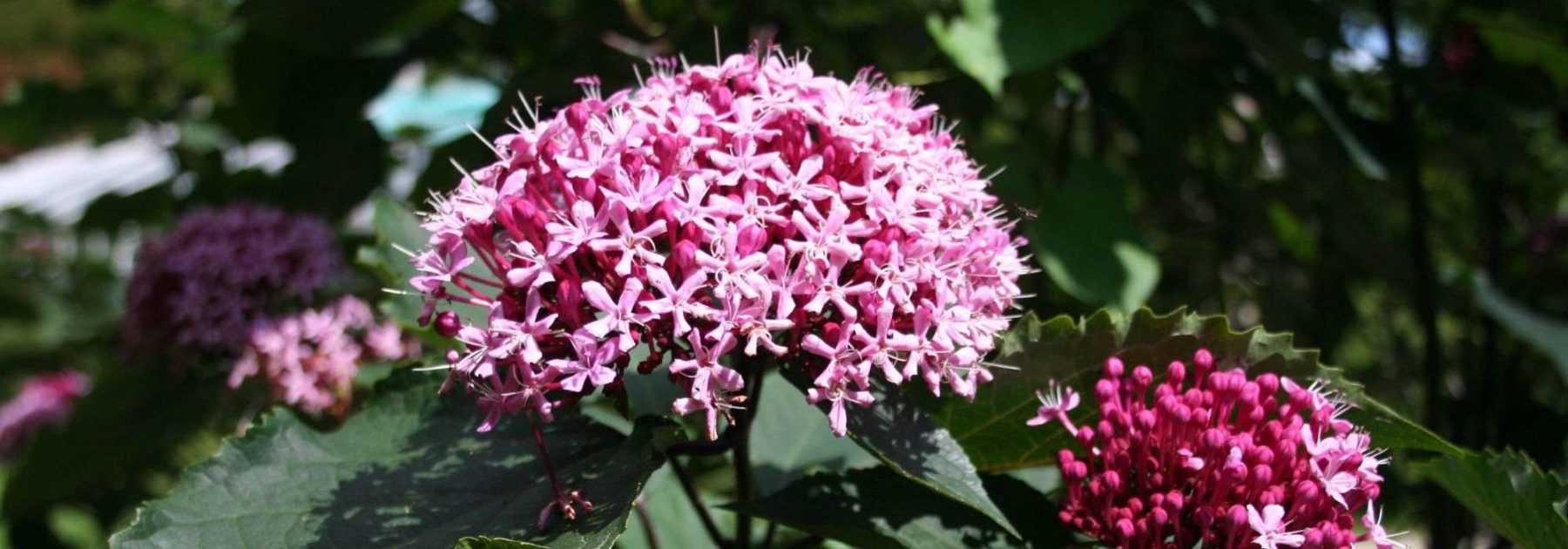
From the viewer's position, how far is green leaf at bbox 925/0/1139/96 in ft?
5.95

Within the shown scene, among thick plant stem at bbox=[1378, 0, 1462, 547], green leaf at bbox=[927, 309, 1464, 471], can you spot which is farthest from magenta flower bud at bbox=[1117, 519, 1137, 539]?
thick plant stem at bbox=[1378, 0, 1462, 547]

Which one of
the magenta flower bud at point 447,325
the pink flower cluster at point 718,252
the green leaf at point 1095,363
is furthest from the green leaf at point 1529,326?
the magenta flower bud at point 447,325

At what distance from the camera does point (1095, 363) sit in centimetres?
143

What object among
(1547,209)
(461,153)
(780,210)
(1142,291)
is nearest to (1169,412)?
(780,210)

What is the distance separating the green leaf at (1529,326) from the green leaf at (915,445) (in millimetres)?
1535

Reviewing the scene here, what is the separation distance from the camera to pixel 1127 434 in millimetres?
1349

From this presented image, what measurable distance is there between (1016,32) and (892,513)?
2.78ft

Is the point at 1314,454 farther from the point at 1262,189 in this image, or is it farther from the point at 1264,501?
the point at 1262,189

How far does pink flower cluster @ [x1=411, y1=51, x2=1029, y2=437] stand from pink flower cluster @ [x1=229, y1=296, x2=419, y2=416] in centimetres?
112

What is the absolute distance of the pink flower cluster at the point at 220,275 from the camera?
237cm

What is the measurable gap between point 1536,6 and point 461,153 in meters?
2.42

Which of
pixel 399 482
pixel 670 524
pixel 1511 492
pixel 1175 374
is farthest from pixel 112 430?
Result: pixel 1511 492

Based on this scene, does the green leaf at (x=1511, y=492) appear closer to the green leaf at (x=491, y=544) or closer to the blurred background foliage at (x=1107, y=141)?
the blurred background foliage at (x=1107, y=141)

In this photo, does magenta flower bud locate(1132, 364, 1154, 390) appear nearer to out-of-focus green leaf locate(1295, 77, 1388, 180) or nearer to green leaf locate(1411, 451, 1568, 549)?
green leaf locate(1411, 451, 1568, 549)
